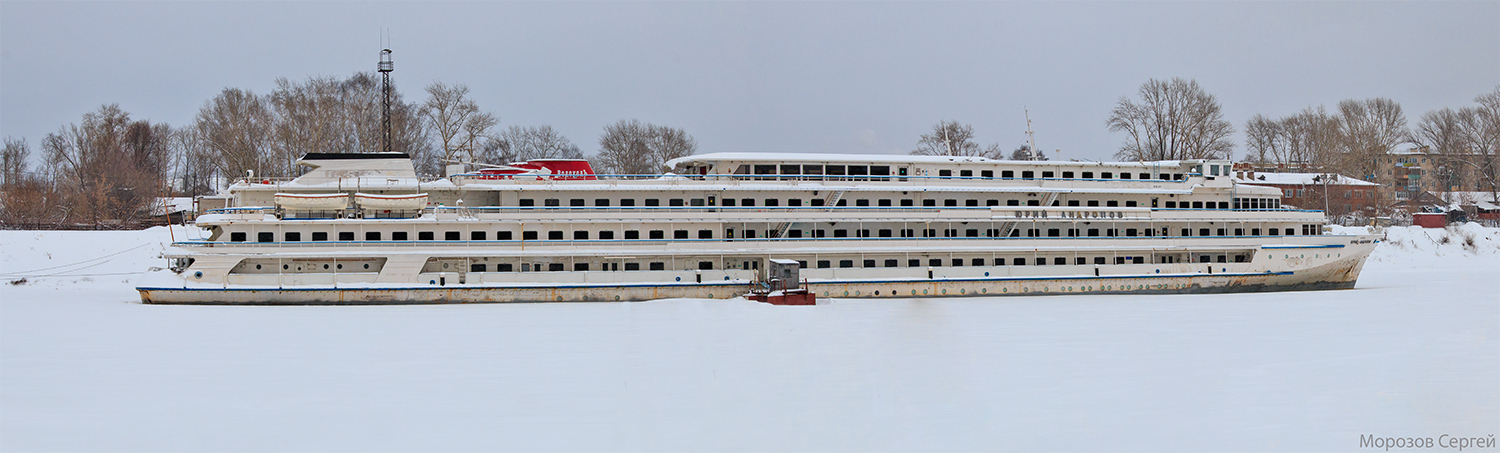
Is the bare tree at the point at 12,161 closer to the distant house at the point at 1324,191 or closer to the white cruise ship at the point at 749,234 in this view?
the white cruise ship at the point at 749,234

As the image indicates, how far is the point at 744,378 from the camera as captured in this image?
1351 centimetres

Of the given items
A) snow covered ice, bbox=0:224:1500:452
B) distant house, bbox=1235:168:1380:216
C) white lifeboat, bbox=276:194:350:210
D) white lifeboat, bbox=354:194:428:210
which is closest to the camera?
snow covered ice, bbox=0:224:1500:452

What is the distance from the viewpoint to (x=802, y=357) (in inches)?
606

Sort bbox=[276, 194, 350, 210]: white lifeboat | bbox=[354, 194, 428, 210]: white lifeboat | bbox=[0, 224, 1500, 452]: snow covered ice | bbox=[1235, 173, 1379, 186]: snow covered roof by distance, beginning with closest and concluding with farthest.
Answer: bbox=[0, 224, 1500, 452]: snow covered ice < bbox=[276, 194, 350, 210]: white lifeboat < bbox=[354, 194, 428, 210]: white lifeboat < bbox=[1235, 173, 1379, 186]: snow covered roof

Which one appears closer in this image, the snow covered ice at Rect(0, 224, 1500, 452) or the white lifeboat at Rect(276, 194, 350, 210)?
the snow covered ice at Rect(0, 224, 1500, 452)

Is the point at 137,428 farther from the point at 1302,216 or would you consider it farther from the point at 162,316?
the point at 1302,216

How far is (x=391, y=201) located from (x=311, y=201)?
88.1 inches

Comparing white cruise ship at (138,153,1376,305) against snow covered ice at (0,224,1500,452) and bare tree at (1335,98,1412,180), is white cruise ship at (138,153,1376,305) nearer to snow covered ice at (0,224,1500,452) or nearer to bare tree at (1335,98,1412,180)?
snow covered ice at (0,224,1500,452)

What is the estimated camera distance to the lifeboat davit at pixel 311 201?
2581 centimetres

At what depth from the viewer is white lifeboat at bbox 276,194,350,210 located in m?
25.8

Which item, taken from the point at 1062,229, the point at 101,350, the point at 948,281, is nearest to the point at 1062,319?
the point at 948,281

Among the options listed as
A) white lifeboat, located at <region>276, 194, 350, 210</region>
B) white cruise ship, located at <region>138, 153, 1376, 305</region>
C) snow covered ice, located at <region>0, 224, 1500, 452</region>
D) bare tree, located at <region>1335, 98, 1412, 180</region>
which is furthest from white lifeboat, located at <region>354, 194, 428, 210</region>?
bare tree, located at <region>1335, 98, 1412, 180</region>

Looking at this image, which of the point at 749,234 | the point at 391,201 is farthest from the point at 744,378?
the point at 391,201

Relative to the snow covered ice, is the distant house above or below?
above
